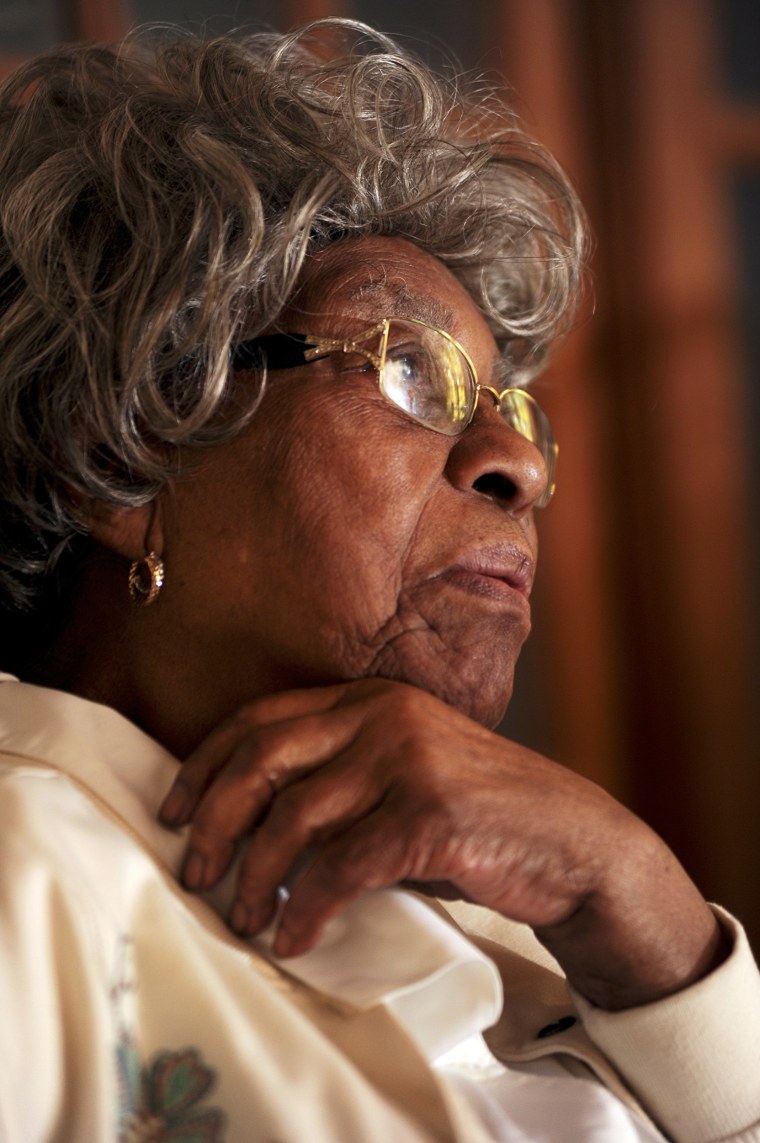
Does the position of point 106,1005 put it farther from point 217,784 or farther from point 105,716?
point 105,716

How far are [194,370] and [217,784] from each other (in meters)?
0.47

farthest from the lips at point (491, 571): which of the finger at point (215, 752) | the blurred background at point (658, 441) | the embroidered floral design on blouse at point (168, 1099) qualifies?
the blurred background at point (658, 441)

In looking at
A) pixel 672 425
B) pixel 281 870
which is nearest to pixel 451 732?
pixel 281 870

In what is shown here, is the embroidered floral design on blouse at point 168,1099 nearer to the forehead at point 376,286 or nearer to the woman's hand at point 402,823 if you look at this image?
the woman's hand at point 402,823

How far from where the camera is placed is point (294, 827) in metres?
0.94

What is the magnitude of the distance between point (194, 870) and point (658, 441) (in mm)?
2127

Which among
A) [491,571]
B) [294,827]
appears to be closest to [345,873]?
[294,827]

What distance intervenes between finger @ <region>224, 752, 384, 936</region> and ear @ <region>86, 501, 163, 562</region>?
0.39 metres

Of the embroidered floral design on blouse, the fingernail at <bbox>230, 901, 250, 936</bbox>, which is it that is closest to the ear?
the fingernail at <bbox>230, 901, 250, 936</bbox>

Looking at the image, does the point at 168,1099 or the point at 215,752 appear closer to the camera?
the point at 168,1099

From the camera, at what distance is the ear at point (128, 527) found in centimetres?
125

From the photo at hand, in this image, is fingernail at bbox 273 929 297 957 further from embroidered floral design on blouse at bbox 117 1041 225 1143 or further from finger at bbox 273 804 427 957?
embroidered floral design on blouse at bbox 117 1041 225 1143

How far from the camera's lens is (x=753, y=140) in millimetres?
2893

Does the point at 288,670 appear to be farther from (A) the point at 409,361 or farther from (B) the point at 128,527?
(A) the point at 409,361
